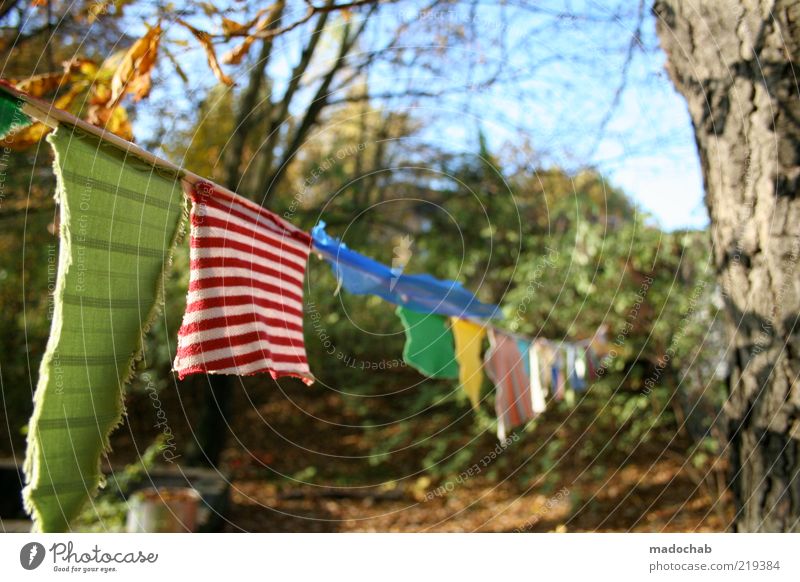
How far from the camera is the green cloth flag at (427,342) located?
3102 mm

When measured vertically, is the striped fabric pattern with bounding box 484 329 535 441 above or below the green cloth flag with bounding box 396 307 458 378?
below

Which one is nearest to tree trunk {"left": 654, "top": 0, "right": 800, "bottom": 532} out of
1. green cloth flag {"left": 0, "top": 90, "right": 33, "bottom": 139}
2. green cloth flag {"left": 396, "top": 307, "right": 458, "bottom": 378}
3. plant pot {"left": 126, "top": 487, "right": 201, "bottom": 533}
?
green cloth flag {"left": 396, "top": 307, "right": 458, "bottom": 378}

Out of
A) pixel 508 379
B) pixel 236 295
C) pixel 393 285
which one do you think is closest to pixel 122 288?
pixel 236 295

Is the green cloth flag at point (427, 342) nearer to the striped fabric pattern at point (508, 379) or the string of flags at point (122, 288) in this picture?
the striped fabric pattern at point (508, 379)

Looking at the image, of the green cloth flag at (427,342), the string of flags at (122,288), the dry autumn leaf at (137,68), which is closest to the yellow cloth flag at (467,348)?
the green cloth flag at (427,342)

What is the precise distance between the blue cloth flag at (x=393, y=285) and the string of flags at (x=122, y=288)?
24 cm

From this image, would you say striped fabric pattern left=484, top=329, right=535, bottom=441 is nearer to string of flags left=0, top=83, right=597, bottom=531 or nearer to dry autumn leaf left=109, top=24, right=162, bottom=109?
string of flags left=0, top=83, right=597, bottom=531

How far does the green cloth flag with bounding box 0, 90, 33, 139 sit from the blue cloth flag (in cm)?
110

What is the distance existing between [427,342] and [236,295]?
4.13 feet

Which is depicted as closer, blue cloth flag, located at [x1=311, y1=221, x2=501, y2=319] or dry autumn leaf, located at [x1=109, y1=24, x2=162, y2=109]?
dry autumn leaf, located at [x1=109, y1=24, x2=162, y2=109]

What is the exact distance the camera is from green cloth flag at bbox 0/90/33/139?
158 cm
